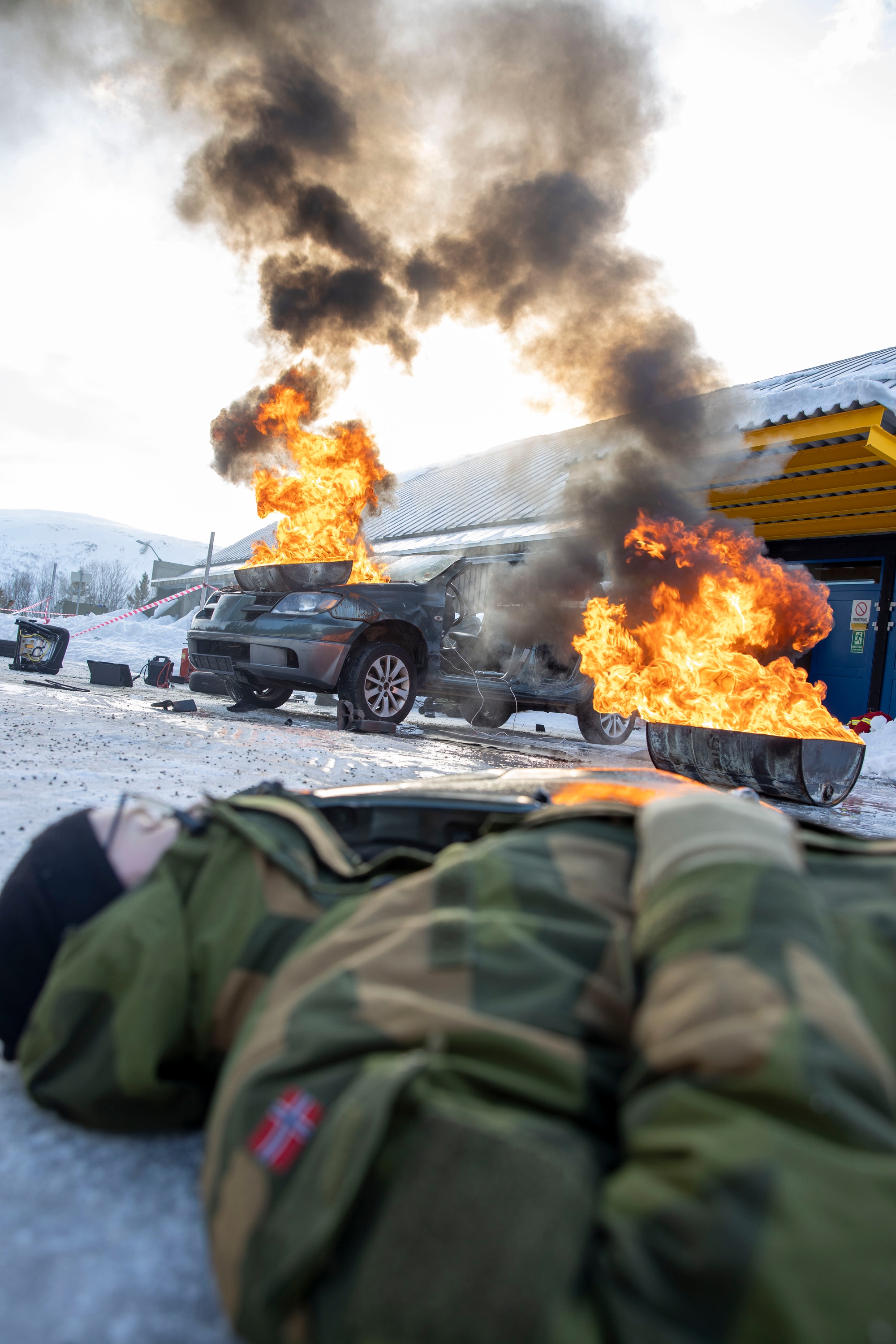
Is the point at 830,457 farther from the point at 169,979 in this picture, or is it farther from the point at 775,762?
the point at 169,979

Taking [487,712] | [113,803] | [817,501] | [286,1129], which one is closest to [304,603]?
[487,712]

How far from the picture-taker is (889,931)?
998 mm

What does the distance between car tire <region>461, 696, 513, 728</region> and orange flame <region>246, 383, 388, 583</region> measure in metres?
2.10

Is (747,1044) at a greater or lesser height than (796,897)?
lesser

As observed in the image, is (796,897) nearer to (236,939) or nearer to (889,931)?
(889,931)

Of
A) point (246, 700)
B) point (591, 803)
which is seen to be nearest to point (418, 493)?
point (246, 700)

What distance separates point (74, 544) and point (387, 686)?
137 m

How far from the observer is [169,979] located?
1.17 meters

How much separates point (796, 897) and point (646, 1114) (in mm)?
311

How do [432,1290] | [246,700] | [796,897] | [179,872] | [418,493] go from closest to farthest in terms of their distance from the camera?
[432,1290], [796,897], [179,872], [246,700], [418,493]

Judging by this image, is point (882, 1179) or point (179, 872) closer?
point (882, 1179)

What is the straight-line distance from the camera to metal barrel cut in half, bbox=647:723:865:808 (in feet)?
15.6

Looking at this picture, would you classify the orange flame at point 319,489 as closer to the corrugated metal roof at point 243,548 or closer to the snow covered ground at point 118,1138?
the snow covered ground at point 118,1138

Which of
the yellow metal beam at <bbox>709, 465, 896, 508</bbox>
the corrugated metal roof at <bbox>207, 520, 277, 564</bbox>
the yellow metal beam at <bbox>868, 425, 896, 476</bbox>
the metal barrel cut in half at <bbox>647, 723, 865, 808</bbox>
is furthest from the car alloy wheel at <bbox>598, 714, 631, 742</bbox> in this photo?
the corrugated metal roof at <bbox>207, 520, 277, 564</bbox>
